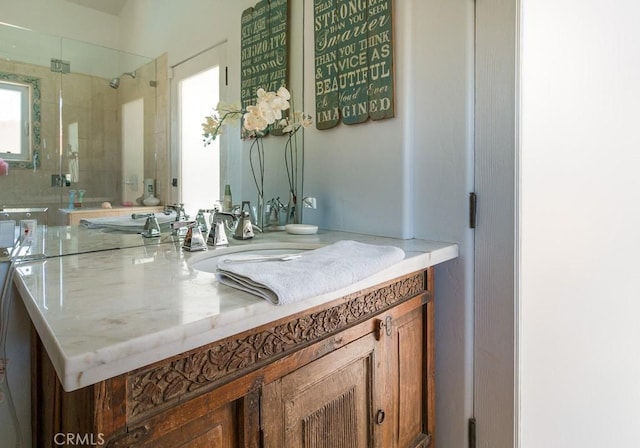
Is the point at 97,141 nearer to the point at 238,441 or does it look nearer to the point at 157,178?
the point at 157,178

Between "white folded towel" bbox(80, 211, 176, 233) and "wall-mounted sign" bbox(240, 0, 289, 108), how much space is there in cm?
50

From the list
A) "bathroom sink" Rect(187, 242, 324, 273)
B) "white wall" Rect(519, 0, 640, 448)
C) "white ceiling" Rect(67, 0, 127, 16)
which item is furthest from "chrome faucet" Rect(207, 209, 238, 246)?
"white wall" Rect(519, 0, 640, 448)

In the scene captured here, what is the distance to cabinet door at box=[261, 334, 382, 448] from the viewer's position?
0.73 metres

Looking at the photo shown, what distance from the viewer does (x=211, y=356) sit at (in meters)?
0.62

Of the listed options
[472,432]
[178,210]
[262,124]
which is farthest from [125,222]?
[472,432]

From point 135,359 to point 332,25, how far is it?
1349 millimetres

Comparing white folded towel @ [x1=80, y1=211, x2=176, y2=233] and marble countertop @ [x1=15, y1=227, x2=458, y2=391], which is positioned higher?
white folded towel @ [x1=80, y1=211, x2=176, y2=233]

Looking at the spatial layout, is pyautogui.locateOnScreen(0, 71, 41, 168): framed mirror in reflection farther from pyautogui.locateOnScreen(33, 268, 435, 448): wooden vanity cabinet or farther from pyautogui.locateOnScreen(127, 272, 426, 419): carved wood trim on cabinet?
pyautogui.locateOnScreen(127, 272, 426, 419): carved wood trim on cabinet

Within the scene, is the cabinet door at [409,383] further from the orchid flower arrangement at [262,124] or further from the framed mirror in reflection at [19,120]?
the framed mirror in reflection at [19,120]

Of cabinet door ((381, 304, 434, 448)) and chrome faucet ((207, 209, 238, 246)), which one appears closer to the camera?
cabinet door ((381, 304, 434, 448))

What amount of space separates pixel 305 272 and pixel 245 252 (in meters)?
0.51

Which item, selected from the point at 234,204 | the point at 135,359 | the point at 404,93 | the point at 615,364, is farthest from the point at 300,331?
the point at 615,364

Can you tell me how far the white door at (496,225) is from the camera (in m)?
1.08

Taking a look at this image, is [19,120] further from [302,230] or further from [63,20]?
[302,230]
